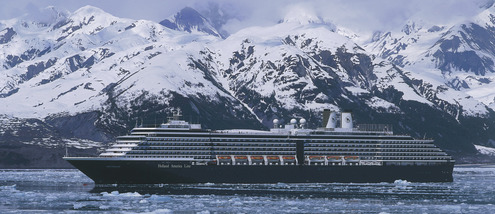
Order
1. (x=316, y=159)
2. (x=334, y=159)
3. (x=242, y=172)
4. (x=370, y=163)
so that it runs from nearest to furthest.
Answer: (x=242, y=172) < (x=316, y=159) < (x=334, y=159) < (x=370, y=163)

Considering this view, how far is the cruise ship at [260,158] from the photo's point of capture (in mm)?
169500

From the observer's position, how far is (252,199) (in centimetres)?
13712

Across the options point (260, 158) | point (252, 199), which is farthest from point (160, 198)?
point (260, 158)

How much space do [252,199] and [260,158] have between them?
→ 45.8 metres

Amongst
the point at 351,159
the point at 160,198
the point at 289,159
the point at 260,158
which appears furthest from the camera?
the point at 351,159

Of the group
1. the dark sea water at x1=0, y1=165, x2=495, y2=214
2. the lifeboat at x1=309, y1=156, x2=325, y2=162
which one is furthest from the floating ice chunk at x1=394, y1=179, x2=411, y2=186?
the lifeboat at x1=309, y1=156, x2=325, y2=162

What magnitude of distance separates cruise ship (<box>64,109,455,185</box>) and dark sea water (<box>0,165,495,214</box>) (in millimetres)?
4404

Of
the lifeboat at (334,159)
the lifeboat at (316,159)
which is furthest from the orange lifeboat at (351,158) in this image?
the lifeboat at (316,159)

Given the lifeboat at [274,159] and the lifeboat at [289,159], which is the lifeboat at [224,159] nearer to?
the lifeboat at [274,159]

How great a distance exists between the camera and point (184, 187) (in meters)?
164

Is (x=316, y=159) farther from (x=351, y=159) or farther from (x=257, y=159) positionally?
(x=257, y=159)

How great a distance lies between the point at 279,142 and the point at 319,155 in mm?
9623

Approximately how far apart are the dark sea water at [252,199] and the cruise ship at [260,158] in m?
4.40

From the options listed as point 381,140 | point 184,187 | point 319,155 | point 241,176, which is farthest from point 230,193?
point 381,140
